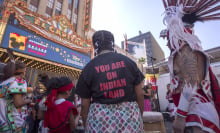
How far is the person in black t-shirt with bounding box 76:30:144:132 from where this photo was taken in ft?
3.79

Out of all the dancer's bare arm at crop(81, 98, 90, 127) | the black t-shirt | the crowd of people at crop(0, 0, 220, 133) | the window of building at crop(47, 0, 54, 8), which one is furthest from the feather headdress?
the window of building at crop(47, 0, 54, 8)

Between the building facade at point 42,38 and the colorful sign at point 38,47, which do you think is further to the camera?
the building facade at point 42,38

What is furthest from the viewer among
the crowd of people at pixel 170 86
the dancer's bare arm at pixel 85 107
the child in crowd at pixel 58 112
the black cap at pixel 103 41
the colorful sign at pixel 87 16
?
the colorful sign at pixel 87 16

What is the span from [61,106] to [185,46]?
1.96 m

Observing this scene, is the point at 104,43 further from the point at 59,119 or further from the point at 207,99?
the point at 59,119

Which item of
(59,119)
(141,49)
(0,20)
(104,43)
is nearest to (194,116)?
(104,43)

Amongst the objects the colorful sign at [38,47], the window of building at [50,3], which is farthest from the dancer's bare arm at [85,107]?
the window of building at [50,3]

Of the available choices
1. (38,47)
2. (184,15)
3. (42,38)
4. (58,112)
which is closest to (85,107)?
(58,112)

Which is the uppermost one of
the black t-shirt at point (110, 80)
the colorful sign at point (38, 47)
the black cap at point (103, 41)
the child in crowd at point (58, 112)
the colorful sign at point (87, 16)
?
the colorful sign at point (87, 16)

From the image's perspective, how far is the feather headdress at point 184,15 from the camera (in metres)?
1.26

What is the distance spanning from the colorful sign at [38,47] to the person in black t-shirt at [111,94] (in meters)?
8.99

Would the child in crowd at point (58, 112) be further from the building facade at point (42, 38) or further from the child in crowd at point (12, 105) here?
the building facade at point (42, 38)

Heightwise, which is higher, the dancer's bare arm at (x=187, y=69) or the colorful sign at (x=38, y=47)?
the colorful sign at (x=38, y=47)

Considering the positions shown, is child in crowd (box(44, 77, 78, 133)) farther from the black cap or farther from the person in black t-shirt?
the black cap
